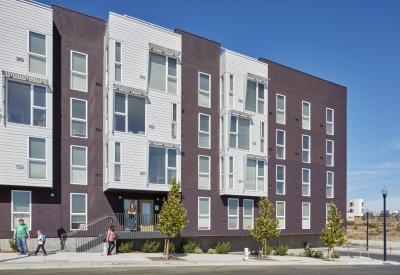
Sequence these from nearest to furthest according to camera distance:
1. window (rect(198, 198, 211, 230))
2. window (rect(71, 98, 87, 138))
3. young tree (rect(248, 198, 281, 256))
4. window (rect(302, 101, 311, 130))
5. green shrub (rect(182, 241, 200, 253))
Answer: window (rect(71, 98, 87, 138)) < young tree (rect(248, 198, 281, 256)) < green shrub (rect(182, 241, 200, 253)) < window (rect(198, 198, 211, 230)) < window (rect(302, 101, 311, 130))

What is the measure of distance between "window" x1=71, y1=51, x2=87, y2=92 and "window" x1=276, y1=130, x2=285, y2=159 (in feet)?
52.0

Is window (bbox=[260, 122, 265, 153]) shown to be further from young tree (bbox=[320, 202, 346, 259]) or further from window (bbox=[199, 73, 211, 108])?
young tree (bbox=[320, 202, 346, 259])

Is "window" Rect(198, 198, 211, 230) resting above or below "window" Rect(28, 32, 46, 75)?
below

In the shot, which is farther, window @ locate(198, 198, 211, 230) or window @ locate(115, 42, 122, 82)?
window @ locate(198, 198, 211, 230)

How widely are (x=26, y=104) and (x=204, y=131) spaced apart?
11.9 metres

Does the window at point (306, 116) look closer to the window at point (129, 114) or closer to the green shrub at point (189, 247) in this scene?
the green shrub at point (189, 247)

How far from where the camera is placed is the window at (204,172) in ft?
95.1

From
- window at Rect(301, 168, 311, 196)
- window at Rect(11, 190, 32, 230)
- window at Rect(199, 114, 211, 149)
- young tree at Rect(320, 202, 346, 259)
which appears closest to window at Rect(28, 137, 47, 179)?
window at Rect(11, 190, 32, 230)

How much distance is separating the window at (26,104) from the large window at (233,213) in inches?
554

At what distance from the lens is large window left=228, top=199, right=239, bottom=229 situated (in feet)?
98.5

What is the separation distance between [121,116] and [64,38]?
223 inches

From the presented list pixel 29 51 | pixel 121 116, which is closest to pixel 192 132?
pixel 121 116

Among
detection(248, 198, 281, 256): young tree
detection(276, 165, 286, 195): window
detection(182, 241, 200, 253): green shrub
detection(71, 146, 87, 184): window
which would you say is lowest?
detection(182, 241, 200, 253): green shrub

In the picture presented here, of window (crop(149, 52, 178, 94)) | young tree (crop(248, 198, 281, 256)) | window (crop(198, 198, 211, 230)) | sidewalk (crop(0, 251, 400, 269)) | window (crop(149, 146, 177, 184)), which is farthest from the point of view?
window (crop(198, 198, 211, 230))
